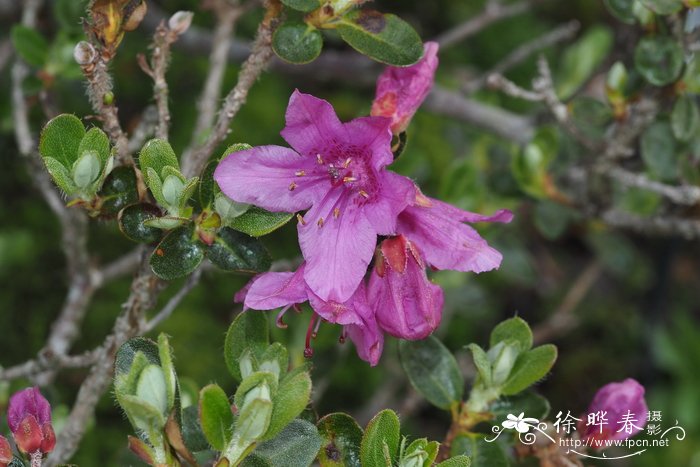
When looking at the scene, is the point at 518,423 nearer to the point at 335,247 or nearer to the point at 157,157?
the point at 335,247

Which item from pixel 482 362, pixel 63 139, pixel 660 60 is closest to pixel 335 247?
pixel 482 362

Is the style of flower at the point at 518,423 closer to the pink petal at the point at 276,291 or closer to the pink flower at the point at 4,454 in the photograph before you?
the pink petal at the point at 276,291

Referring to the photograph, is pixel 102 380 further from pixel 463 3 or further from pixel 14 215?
pixel 463 3

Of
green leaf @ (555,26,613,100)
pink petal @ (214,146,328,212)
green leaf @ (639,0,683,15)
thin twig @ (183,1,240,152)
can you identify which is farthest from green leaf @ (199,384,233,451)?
green leaf @ (555,26,613,100)

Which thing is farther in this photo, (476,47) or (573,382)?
(476,47)

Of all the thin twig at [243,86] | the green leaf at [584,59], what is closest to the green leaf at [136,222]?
the thin twig at [243,86]

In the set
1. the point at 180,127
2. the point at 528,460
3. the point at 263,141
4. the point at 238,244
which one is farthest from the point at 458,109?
the point at 238,244

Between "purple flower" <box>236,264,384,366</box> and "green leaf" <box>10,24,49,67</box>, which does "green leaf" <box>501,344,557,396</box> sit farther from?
"green leaf" <box>10,24,49,67</box>
